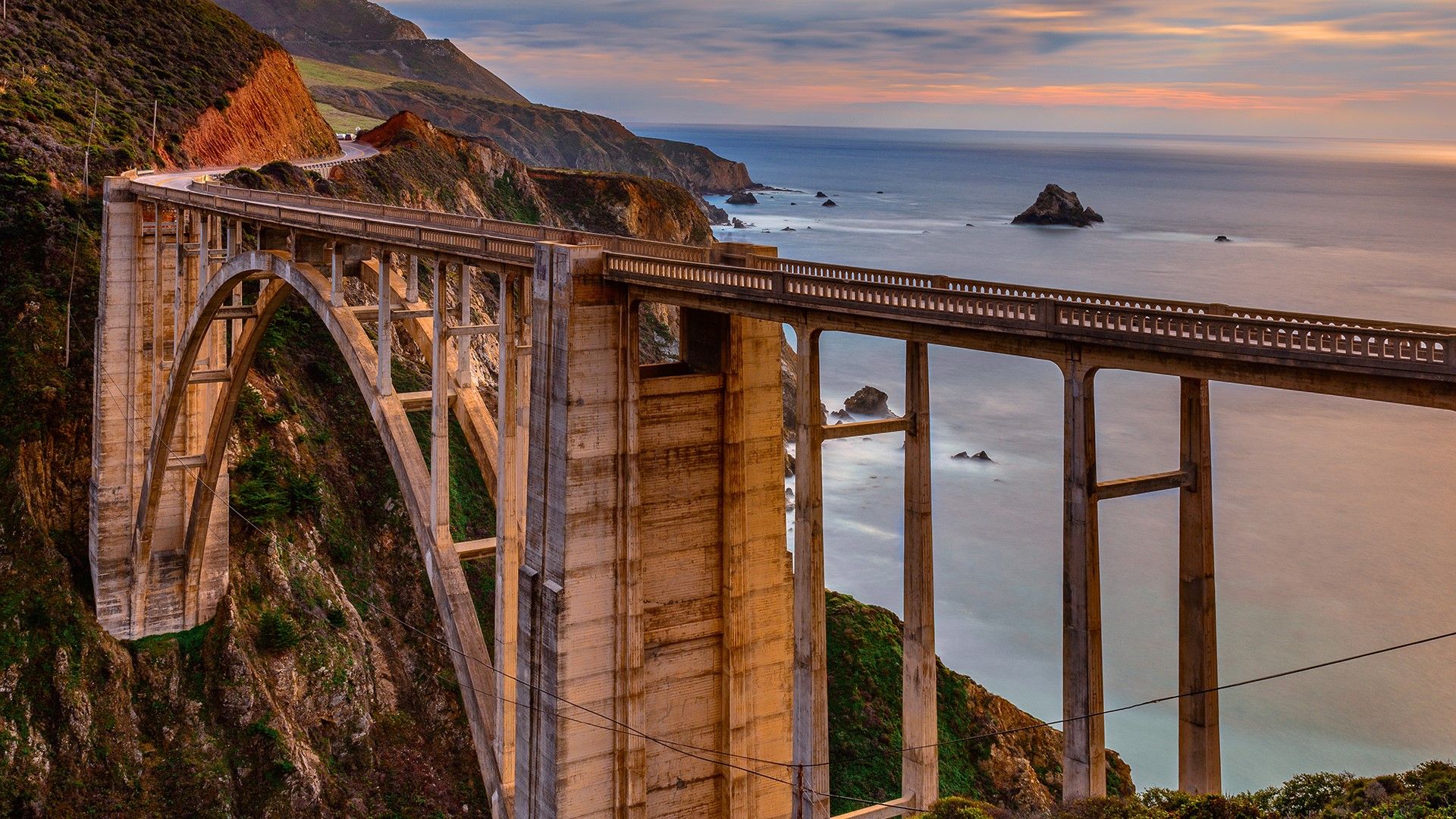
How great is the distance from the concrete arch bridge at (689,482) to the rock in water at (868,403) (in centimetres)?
5174

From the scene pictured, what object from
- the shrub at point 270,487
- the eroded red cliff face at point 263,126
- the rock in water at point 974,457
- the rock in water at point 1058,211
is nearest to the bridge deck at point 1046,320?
the shrub at point 270,487

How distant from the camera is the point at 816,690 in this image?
61.5ft

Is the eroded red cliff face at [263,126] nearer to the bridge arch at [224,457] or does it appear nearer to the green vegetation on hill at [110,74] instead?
the green vegetation on hill at [110,74]

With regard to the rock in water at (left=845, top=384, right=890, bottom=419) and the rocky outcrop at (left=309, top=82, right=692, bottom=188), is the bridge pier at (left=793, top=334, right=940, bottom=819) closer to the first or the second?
the rock in water at (left=845, top=384, right=890, bottom=419)

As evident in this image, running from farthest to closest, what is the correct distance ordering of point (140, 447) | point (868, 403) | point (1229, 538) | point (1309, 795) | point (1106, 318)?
point (868, 403)
point (1229, 538)
point (140, 447)
point (1309, 795)
point (1106, 318)

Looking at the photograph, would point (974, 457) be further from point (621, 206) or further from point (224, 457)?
point (224, 457)

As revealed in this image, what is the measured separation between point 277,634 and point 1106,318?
3046cm

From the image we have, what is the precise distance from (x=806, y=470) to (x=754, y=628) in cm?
651

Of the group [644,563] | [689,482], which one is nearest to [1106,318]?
[689,482]

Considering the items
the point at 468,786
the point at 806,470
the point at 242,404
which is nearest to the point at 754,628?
the point at 806,470

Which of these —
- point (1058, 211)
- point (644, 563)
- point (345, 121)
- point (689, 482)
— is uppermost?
point (345, 121)

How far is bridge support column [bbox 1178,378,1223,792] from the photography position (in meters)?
14.9

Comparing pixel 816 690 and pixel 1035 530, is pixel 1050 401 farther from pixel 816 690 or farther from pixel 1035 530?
pixel 816 690

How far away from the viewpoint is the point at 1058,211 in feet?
516
